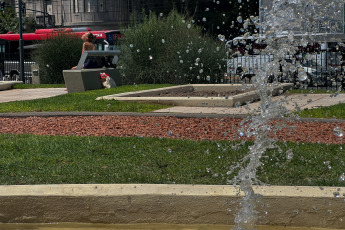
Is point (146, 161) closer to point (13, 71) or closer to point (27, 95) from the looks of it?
point (27, 95)

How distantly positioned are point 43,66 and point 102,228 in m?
18.7

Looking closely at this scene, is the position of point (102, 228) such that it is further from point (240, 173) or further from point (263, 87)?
point (263, 87)

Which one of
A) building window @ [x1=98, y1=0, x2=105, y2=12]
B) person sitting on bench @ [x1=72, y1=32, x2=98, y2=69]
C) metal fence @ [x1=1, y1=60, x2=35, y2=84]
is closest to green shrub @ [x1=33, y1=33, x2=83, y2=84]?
person sitting on bench @ [x1=72, y1=32, x2=98, y2=69]

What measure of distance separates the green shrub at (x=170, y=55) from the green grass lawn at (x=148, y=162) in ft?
33.8

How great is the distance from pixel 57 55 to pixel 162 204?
59.3ft

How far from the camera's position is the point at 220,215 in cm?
489

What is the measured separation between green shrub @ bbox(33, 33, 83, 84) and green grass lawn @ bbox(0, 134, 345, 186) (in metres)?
14.9

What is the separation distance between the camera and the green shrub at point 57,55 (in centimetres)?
2228

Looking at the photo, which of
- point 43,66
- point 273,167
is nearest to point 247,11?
point 43,66

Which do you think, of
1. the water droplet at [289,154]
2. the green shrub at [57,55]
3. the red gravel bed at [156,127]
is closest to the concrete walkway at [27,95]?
the green shrub at [57,55]

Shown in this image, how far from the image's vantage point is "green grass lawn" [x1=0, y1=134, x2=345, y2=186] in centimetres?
566

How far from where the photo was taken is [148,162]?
630 centimetres

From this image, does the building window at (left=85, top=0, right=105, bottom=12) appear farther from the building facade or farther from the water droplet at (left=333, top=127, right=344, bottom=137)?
the water droplet at (left=333, top=127, right=344, bottom=137)

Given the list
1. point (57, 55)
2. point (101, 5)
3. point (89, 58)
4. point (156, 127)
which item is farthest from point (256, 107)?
point (101, 5)
